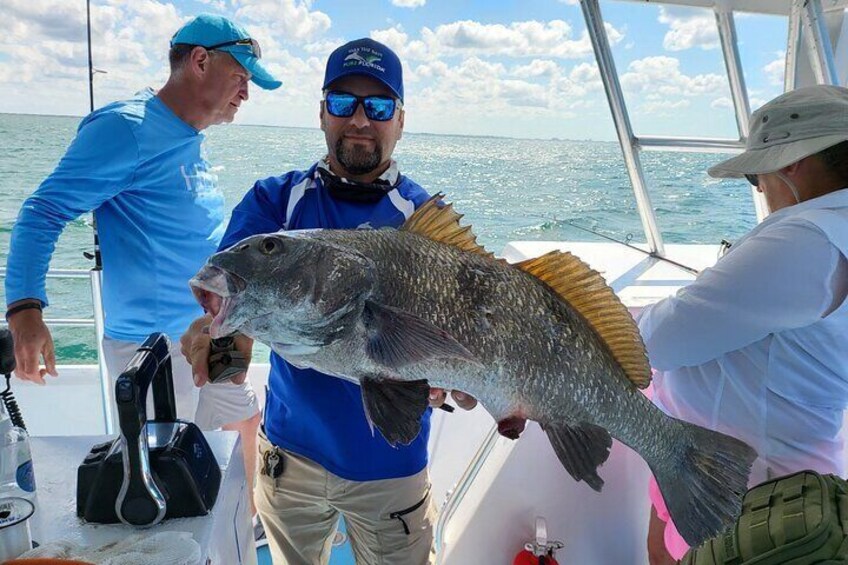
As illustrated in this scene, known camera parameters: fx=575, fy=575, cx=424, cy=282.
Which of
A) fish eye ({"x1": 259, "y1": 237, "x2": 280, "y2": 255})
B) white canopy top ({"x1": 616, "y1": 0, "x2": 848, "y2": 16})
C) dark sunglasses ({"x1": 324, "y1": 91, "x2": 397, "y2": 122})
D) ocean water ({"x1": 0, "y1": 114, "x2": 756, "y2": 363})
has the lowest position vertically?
ocean water ({"x1": 0, "y1": 114, "x2": 756, "y2": 363})

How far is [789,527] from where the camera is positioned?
1.37 metres

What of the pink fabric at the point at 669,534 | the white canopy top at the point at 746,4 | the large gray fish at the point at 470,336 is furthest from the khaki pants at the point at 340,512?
the white canopy top at the point at 746,4

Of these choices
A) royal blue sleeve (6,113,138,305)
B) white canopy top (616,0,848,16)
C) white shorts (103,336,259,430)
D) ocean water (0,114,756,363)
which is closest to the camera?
royal blue sleeve (6,113,138,305)

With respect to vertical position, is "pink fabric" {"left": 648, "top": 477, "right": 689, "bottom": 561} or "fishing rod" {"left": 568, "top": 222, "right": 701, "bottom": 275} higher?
"fishing rod" {"left": 568, "top": 222, "right": 701, "bottom": 275}

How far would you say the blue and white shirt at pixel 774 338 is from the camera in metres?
1.47

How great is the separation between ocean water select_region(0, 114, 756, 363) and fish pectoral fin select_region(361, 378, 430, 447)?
1.81m

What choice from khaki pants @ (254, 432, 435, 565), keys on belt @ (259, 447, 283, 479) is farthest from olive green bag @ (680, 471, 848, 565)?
keys on belt @ (259, 447, 283, 479)

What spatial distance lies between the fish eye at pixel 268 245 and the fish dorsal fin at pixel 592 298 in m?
0.58

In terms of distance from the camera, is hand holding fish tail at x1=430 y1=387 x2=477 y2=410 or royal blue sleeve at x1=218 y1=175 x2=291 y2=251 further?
royal blue sleeve at x1=218 y1=175 x2=291 y2=251

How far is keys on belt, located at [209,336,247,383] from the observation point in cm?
139

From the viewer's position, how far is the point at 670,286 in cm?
343

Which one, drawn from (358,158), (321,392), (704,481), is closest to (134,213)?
(358,158)

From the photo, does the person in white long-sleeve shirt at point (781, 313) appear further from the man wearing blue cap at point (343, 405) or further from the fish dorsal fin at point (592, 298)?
the man wearing blue cap at point (343, 405)

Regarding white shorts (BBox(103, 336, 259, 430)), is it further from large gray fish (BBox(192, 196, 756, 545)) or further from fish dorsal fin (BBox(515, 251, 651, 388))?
fish dorsal fin (BBox(515, 251, 651, 388))
